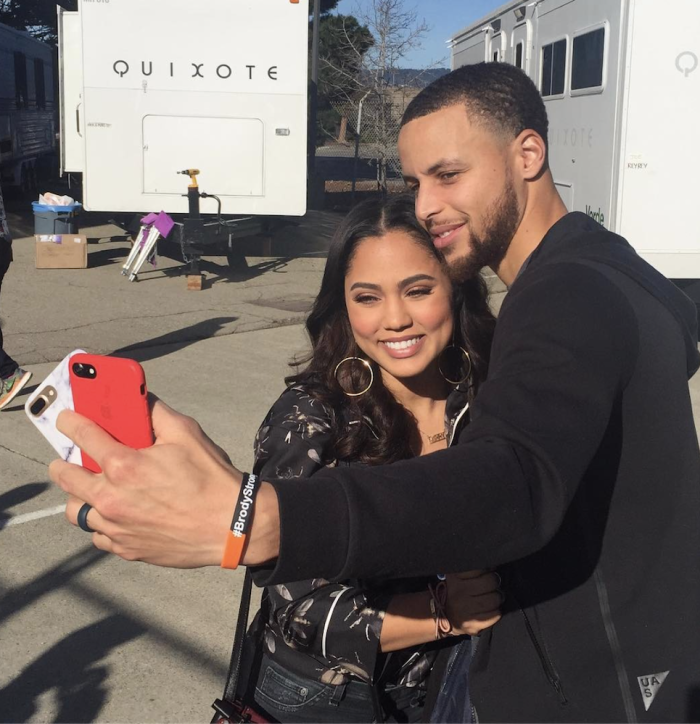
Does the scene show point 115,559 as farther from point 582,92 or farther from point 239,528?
point 582,92

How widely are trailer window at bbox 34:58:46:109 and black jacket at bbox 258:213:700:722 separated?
881 inches

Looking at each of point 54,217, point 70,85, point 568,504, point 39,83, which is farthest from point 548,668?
point 39,83

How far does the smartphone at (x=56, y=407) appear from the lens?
1.36 metres

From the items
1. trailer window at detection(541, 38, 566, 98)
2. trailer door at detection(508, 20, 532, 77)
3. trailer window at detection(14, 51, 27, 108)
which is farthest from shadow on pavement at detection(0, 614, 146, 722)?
trailer window at detection(14, 51, 27, 108)

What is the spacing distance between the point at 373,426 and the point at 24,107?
19.9m

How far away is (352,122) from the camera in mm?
21031

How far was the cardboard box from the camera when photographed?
1235 cm

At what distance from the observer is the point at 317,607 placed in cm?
191

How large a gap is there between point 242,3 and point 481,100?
35.2 ft

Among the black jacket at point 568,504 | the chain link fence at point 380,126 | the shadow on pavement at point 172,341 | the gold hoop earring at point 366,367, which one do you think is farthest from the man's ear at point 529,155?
the chain link fence at point 380,126

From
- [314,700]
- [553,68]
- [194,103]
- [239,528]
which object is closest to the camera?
[239,528]

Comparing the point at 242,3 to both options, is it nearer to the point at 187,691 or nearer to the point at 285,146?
the point at 285,146

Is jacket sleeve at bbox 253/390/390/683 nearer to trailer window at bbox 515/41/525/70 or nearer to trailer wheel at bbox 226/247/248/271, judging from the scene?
trailer window at bbox 515/41/525/70

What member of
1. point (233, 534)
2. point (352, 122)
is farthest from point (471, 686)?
point (352, 122)
